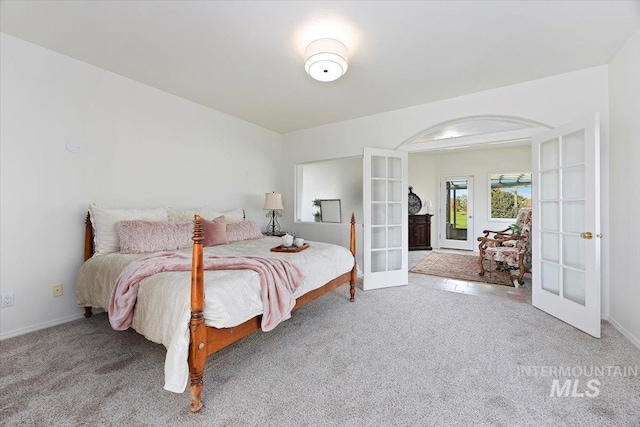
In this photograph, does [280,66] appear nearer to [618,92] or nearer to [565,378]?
[618,92]

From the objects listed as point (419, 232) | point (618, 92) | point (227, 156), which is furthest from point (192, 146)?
point (419, 232)

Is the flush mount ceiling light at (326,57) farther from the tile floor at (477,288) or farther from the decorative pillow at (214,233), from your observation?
the tile floor at (477,288)

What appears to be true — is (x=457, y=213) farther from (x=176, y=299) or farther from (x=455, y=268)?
(x=176, y=299)

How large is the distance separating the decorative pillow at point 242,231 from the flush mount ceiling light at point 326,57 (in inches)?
83.0

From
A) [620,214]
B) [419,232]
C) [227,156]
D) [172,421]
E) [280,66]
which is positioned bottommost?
[172,421]

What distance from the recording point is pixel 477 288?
380 centimetres

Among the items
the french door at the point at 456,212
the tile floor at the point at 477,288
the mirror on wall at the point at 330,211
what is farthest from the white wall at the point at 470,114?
the french door at the point at 456,212

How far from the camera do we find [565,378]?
1819mm

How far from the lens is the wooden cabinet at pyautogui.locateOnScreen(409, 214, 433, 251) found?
Answer: 7133 millimetres

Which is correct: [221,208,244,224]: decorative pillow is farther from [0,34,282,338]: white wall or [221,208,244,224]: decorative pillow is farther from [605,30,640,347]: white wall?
[605,30,640,347]: white wall

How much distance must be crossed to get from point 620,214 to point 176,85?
15.7 feet

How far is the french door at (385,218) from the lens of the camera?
150 inches

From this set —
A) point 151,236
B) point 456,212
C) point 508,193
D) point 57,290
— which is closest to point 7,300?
point 57,290

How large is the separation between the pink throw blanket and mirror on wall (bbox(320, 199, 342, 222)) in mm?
2831
